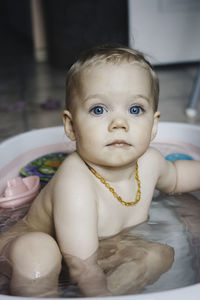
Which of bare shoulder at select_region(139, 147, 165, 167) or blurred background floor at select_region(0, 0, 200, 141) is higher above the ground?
bare shoulder at select_region(139, 147, 165, 167)

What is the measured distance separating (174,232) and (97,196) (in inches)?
7.5

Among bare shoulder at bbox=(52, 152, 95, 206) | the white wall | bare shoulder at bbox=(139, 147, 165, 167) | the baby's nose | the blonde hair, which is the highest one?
the blonde hair

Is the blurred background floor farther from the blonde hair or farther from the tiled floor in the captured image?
the blonde hair

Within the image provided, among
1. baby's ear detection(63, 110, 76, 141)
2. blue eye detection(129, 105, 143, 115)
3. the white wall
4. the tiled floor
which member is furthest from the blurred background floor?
blue eye detection(129, 105, 143, 115)

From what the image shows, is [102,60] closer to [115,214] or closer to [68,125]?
[68,125]

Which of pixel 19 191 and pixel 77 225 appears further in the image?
pixel 19 191

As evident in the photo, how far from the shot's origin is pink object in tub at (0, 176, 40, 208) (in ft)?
3.22

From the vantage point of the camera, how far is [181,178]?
0.97m

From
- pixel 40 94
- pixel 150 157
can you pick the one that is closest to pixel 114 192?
pixel 150 157

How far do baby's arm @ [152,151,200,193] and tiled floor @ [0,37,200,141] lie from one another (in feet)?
2.37

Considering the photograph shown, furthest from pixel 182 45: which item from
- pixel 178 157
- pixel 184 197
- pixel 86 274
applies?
pixel 86 274

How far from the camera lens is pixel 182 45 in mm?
2523

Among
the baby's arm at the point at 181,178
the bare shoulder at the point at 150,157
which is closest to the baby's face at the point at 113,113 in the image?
the bare shoulder at the point at 150,157

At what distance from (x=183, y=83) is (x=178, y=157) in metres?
1.20
